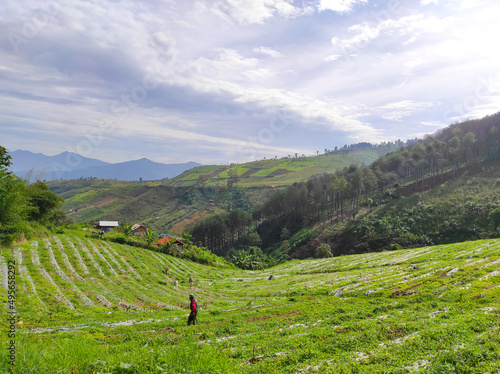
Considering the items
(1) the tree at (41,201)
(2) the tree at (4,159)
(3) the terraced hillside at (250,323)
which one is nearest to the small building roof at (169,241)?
(3) the terraced hillside at (250,323)

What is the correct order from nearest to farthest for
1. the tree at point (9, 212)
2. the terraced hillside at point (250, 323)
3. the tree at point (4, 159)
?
the terraced hillside at point (250, 323) → the tree at point (9, 212) → the tree at point (4, 159)

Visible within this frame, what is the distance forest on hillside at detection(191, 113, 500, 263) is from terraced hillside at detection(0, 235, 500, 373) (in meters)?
45.3

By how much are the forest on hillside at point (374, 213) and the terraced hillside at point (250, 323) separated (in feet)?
149

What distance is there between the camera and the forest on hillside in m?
77.2

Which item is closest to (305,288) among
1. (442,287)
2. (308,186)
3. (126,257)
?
(442,287)

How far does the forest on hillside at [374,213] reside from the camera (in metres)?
77.2

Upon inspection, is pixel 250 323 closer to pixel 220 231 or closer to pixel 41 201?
pixel 41 201

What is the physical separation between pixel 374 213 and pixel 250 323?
9179 centimetres

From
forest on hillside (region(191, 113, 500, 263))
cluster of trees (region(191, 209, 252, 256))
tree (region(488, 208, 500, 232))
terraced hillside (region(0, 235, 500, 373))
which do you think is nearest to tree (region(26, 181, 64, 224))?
terraced hillside (region(0, 235, 500, 373))

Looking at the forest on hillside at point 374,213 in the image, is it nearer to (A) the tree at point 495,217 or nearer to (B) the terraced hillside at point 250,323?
(A) the tree at point 495,217

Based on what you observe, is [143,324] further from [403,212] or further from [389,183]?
[389,183]

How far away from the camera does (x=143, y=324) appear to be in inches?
739

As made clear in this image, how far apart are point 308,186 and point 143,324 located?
12441 cm

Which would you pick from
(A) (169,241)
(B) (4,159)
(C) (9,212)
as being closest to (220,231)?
(A) (169,241)
